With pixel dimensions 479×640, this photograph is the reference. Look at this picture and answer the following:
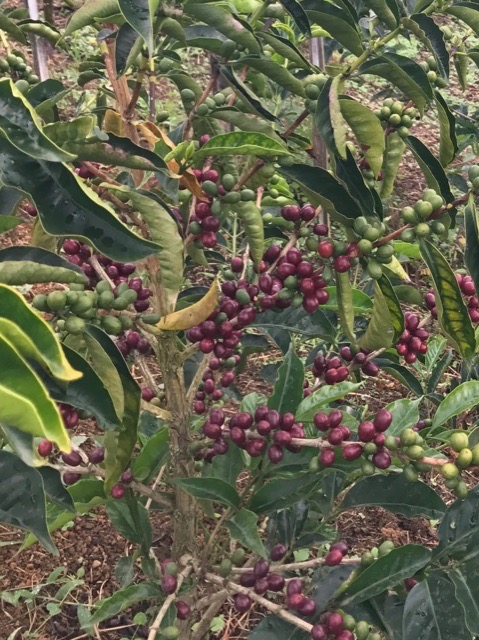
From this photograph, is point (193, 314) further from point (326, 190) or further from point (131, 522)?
point (131, 522)

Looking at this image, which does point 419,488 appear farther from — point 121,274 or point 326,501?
point 121,274

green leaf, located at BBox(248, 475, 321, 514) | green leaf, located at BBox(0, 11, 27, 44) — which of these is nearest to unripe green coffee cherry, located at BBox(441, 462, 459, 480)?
green leaf, located at BBox(248, 475, 321, 514)

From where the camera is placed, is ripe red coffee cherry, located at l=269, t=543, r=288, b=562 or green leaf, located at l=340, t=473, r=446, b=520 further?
ripe red coffee cherry, located at l=269, t=543, r=288, b=562

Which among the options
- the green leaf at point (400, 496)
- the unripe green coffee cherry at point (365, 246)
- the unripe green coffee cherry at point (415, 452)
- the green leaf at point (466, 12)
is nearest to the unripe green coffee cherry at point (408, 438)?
the unripe green coffee cherry at point (415, 452)

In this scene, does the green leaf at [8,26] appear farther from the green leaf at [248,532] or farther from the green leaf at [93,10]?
the green leaf at [248,532]

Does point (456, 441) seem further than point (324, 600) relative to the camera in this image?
No

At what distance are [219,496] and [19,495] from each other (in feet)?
1.03

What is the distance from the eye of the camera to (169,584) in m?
0.99

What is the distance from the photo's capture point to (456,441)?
29.0 inches

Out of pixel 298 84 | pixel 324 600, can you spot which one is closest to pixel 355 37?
pixel 298 84

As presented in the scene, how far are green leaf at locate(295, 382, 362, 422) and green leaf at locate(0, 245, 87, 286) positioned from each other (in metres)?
0.37

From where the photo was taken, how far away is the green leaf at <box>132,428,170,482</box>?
3.56 ft

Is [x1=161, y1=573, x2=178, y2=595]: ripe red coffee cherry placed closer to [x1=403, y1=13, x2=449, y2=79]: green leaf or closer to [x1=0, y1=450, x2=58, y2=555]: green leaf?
[x1=0, y1=450, x2=58, y2=555]: green leaf

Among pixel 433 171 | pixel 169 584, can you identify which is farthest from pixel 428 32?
pixel 169 584
